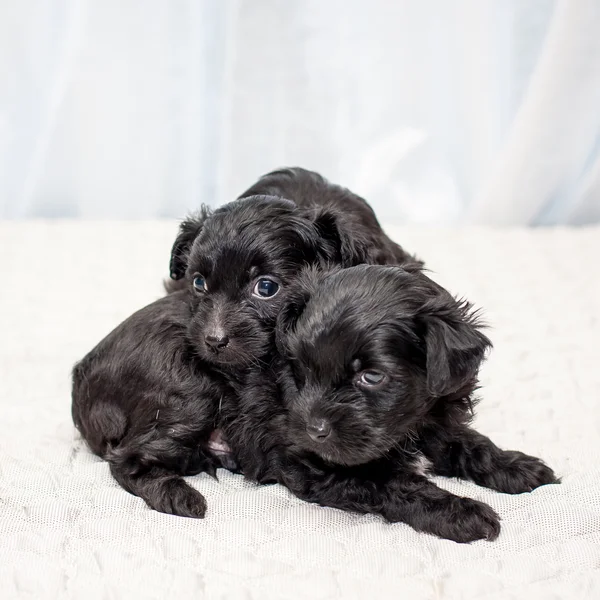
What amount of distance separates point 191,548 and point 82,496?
0.37m

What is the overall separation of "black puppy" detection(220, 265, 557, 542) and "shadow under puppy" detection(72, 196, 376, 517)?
0.11 meters

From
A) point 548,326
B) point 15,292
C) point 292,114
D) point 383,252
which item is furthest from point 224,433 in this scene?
point 292,114

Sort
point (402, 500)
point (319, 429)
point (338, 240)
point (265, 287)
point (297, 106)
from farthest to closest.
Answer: point (297, 106)
point (338, 240)
point (265, 287)
point (402, 500)
point (319, 429)

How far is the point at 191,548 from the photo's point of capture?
5.87 feet

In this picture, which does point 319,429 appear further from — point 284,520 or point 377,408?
point 284,520

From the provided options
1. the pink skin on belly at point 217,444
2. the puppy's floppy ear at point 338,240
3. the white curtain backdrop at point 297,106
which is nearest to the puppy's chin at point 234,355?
the pink skin on belly at point 217,444

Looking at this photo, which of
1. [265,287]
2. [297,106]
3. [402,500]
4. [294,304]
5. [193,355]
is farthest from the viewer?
[297,106]

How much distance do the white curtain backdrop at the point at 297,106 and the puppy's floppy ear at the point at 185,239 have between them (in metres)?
2.14

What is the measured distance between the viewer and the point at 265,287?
2293 mm

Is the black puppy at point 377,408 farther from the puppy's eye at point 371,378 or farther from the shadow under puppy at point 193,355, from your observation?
the shadow under puppy at point 193,355

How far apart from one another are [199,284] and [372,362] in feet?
2.36

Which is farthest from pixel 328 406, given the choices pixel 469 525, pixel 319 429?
pixel 469 525

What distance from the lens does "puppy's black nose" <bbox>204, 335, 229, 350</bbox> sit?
6.86ft

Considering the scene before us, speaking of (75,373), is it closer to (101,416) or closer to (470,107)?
(101,416)
